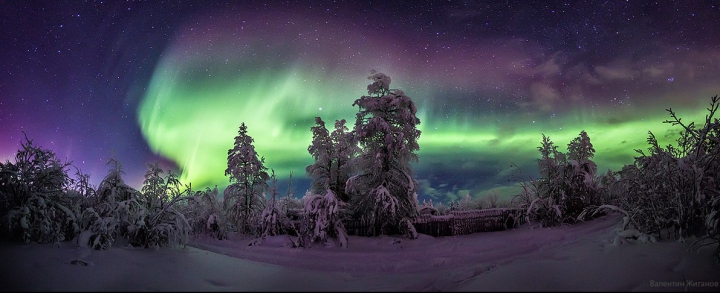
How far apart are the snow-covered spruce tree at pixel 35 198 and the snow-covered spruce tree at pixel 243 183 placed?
1172 centimetres

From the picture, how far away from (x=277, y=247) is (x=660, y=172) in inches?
608

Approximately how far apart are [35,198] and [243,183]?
1401cm

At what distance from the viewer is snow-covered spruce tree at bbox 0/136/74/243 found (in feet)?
31.2

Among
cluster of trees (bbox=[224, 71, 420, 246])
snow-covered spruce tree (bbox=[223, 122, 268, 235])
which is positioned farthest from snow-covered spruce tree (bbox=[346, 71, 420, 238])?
snow-covered spruce tree (bbox=[223, 122, 268, 235])

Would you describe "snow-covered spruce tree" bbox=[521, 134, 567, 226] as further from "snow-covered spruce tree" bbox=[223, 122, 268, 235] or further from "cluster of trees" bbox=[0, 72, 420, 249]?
"snow-covered spruce tree" bbox=[223, 122, 268, 235]

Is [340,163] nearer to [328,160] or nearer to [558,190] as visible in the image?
[328,160]

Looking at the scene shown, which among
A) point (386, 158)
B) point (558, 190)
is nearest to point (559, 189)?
point (558, 190)

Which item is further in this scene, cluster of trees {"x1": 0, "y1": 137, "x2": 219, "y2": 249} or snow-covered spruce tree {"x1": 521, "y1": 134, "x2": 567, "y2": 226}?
snow-covered spruce tree {"x1": 521, "y1": 134, "x2": 567, "y2": 226}

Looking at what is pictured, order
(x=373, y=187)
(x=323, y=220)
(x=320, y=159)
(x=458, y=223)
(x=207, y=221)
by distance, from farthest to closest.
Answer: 1. (x=320, y=159)
2. (x=207, y=221)
3. (x=458, y=223)
4. (x=373, y=187)
5. (x=323, y=220)

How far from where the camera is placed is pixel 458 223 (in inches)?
837

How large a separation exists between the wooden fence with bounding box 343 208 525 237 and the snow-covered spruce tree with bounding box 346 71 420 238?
3.00 ft

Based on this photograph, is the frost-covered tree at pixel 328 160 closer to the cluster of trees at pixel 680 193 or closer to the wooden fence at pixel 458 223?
the wooden fence at pixel 458 223

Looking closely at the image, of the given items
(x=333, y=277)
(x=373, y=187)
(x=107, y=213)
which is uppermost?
(x=373, y=187)

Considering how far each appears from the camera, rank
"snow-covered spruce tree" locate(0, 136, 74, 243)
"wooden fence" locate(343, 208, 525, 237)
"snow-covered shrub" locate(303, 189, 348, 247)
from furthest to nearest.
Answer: "wooden fence" locate(343, 208, 525, 237), "snow-covered shrub" locate(303, 189, 348, 247), "snow-covered spruce tree" locate(0, 136, 74, 243)
